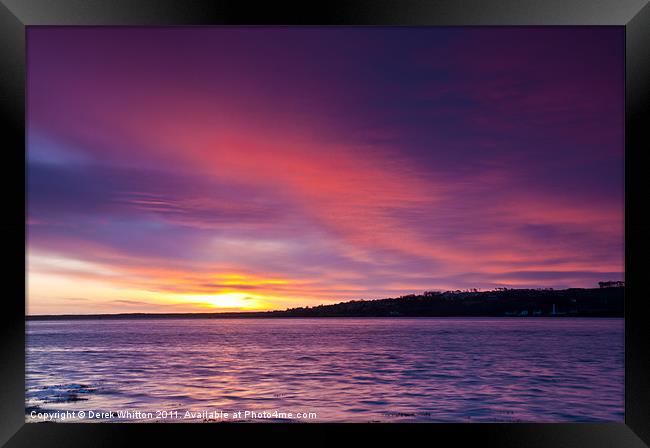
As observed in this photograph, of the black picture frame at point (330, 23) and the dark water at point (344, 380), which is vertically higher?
the black picture frame at point (330, 23)

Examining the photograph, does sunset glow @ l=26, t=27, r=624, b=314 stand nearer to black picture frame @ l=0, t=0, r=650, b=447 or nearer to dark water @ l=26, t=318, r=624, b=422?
dark water @ l=26, t=318, r=624, b=422

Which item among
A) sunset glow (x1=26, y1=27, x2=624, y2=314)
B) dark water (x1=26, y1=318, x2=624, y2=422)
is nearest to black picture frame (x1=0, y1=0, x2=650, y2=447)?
dark water (x1=26, y1=318, x2=624, y2=422)

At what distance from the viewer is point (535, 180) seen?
82.6ft

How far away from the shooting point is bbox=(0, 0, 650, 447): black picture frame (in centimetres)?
272

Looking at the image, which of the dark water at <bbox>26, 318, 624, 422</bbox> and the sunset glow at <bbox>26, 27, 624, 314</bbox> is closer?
the dark water at <bbox>26, 318, 624, 422</bbox>

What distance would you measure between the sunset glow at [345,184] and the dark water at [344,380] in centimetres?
625

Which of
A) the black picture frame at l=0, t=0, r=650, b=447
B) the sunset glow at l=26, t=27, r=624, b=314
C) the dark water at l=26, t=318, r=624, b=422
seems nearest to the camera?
the black picture frame at l=0, t=0, r=650, b=447

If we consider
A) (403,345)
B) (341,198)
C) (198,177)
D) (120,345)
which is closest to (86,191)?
(198,177)

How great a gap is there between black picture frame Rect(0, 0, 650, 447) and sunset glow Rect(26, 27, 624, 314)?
16.8 meters

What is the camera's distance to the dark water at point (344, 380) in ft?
29.0

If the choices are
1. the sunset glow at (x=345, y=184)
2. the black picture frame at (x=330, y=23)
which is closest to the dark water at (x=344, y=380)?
the black picture frame at (x=330, y=23)

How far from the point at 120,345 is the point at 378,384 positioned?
12.3 metres

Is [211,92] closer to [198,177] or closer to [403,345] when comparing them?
[198,177]

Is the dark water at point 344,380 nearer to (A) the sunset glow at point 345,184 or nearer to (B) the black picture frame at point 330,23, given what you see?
(B) the black picture frame at point 330,23
